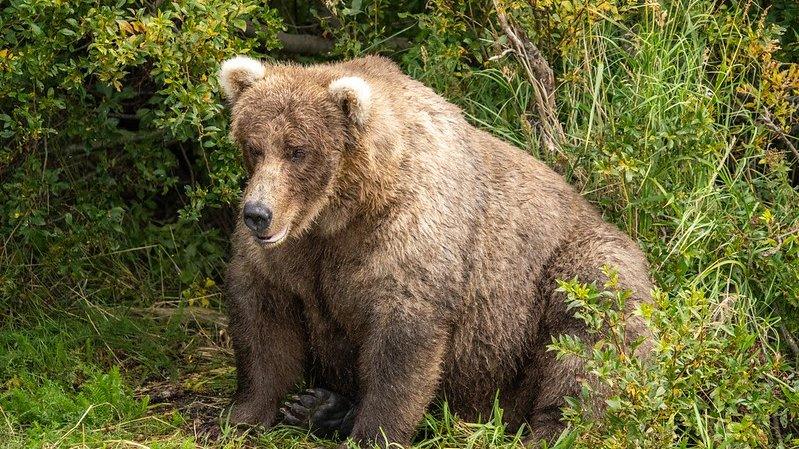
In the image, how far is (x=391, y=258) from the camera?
627 centimetres

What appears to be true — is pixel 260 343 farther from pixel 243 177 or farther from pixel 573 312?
pixel 573 312

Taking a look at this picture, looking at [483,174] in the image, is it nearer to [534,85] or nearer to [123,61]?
[534,85]

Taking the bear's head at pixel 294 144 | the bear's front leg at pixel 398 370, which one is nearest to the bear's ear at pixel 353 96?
the bear's head at pixel 294 144

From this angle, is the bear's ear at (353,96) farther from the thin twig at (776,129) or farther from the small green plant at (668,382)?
the thin twig at (776,129)

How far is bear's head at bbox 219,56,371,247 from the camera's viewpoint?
19.5 feet

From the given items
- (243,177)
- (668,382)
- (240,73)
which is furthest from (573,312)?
(243,177)

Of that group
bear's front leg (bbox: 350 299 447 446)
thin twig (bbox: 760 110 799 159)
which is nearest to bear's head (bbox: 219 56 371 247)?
bear's front leg (bbox: 350 299 447 446)

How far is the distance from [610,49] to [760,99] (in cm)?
114

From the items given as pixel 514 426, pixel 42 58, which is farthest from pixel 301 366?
pixel 42 58

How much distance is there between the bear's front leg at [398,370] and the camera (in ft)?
20.7

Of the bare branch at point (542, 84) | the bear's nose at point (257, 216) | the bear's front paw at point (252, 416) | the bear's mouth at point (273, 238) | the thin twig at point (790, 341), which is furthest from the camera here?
the bare branch at point (542, 84)

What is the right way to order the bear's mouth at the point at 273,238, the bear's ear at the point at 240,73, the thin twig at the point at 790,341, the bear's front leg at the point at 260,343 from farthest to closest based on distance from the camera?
the thin twig at the point at 790,341 → the bear's front leg at the point at 260,343 → the bear's ear at the point at 240,73 → the bear's mouth at the point at 273,238

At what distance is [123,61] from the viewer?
688cm

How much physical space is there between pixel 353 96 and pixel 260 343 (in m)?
1.57
